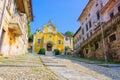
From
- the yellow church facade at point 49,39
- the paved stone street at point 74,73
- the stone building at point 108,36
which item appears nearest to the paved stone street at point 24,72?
the paved stone street at point 74,73

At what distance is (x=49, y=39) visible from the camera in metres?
45.3

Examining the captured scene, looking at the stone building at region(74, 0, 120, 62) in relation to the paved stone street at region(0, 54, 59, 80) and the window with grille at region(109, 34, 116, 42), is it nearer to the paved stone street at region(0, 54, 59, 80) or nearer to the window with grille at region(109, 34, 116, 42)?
the window with grille at region(109, 34, 116, 42)

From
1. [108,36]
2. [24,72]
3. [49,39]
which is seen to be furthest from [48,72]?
[49,39]

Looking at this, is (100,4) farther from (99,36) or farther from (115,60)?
(115,60)

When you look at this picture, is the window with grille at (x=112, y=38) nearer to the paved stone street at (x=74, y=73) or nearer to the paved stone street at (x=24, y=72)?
the paved stone street at (x=74, y=73)

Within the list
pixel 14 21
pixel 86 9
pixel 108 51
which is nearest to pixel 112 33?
pixel 108 51

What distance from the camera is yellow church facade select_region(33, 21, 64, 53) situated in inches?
1766

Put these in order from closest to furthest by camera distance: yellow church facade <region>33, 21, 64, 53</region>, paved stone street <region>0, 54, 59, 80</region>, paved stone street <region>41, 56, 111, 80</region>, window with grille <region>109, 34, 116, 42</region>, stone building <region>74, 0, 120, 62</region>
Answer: paved stone street <region>0, 54, 59, 80</region> < paved stone street <region>41, 56, 111, 80</region> < stone building <region>74, 0, 120, 62</region> < window with grille <region>109, 34, 116, 42</region> < yellow church facade <region>33, 21, 64, 53</region>

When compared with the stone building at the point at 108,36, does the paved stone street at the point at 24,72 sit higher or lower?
lower

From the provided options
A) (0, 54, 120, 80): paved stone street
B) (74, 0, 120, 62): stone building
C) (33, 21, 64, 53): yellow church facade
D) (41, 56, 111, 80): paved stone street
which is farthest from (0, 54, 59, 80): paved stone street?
(33, 21, 64, 53): yellow church facade

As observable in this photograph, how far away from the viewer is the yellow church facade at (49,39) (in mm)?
44844

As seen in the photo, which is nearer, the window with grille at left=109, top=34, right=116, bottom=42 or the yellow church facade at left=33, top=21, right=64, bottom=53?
the window with grille at left=109, top=34, right=116, bottom=42

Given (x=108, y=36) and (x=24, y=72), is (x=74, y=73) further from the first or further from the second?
(x=108, y=36)

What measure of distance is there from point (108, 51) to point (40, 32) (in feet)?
114
